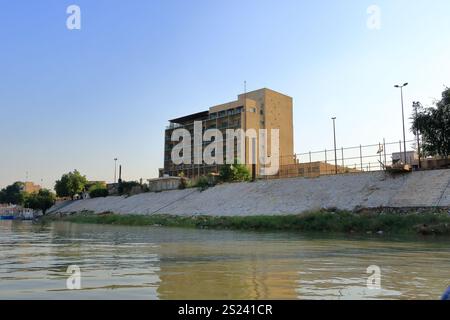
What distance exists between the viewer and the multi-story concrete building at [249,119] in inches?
3701

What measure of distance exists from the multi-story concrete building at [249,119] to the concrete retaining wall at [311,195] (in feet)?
132

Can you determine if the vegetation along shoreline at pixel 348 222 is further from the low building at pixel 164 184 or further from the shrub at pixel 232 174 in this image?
the low building at pixel 164 184

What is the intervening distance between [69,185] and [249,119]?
133ft

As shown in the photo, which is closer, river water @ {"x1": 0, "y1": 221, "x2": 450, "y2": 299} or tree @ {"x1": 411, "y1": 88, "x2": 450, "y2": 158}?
river water @ {"x1": 0, "y1": 221, "x2": 450, "y2": 299}

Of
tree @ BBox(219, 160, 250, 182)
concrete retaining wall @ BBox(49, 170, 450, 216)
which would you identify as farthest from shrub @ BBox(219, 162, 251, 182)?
concrete retaining wall @ BBox(49, 170, 450, 216)

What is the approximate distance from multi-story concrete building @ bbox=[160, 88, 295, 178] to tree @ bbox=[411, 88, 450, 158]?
48338 millimetres

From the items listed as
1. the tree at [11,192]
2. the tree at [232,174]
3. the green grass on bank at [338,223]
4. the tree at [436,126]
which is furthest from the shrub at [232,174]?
the tree at [11,192]

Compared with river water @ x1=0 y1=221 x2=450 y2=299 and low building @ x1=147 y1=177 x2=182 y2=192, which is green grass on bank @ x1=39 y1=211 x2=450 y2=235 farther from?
low building @ x1=147 y1=177 x2=182 y2=192

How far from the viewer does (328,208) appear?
1319 inches

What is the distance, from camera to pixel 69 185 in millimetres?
91062

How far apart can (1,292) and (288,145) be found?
9715cm

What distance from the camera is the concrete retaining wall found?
107 ft

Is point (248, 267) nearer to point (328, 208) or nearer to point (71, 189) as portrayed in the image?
point (328, 208)
